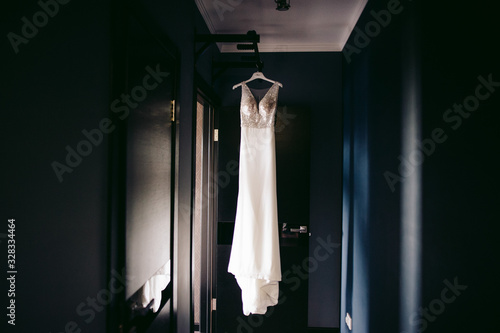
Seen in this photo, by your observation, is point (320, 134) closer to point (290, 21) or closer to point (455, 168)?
point (290, 21)

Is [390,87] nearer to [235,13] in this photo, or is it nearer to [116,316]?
[235,13]

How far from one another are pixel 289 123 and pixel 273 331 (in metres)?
1.94

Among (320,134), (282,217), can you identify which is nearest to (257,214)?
(282,217)

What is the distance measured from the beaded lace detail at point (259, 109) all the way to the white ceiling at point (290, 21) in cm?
61

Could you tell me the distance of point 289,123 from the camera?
2859mm

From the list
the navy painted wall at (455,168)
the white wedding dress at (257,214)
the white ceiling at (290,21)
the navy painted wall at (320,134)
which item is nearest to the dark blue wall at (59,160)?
the navy painted wall at (455,168)

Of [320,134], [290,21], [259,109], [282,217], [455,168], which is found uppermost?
[290,21]

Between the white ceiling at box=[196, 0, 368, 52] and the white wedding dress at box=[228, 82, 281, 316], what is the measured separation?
2.06ft

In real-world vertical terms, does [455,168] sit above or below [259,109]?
below

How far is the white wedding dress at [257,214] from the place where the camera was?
2.29 meters

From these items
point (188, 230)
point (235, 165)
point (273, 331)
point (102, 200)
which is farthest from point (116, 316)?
point (273, 331)

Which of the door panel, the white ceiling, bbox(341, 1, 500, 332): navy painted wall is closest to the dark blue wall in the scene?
bbox(341, 1, 500, 332): navy painted wall

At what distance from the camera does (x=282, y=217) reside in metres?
2.82

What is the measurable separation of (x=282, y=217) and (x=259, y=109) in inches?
41.2
